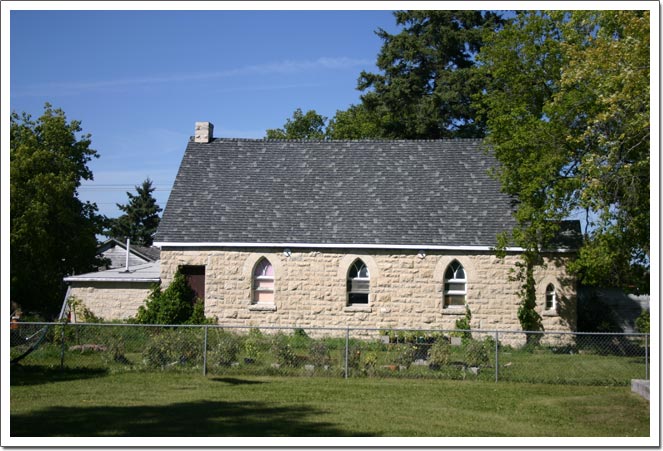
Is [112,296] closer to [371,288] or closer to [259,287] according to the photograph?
[259,287]

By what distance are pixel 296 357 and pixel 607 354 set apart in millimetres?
10444

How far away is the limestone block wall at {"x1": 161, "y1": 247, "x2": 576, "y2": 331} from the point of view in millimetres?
27016

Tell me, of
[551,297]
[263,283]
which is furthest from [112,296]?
[551,297]

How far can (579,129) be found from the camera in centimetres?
2472

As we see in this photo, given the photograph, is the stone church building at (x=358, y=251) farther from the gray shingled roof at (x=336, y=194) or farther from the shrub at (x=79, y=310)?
the shrub at (x=79, y=310)

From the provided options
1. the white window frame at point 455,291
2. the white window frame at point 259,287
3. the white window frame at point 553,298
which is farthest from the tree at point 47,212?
the white window frame at point 553,298

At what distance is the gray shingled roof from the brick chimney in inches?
10.9

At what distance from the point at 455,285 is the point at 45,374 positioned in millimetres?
13690

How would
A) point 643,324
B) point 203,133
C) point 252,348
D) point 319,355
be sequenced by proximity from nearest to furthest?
point 319,355
point 252,348
point 643,324
point 203,133

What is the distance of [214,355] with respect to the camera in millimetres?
19781

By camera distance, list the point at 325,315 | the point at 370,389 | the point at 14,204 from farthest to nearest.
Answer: the point at 14,204 < the point at 325,315 < the point at 370,389

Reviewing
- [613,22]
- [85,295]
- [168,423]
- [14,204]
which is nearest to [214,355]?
[168,423]

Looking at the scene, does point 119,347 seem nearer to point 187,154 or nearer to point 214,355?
point 214,355

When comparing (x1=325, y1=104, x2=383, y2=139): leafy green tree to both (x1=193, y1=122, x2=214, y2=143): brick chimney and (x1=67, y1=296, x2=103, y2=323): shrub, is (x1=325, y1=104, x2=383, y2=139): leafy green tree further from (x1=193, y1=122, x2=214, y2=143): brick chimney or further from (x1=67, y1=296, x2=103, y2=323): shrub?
(x1=67, y1=296, x2=103, y2=323): shrub
